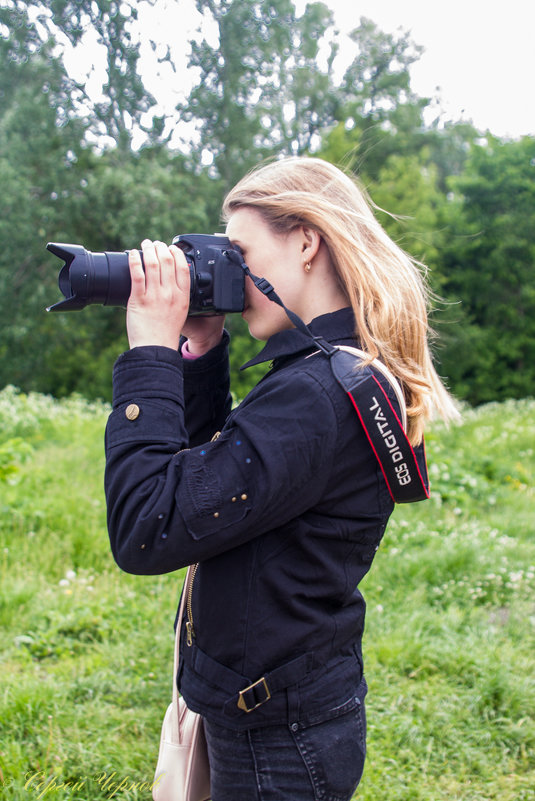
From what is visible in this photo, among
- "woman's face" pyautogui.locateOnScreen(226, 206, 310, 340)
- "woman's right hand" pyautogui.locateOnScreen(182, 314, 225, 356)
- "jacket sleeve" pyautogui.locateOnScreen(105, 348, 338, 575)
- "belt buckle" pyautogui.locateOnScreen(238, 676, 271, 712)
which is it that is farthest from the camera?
"woman's right hand" pyautogui.locateOnScreen(182, 314, 225, 356)

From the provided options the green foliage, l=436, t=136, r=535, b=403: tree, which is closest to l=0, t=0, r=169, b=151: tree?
the green foliage

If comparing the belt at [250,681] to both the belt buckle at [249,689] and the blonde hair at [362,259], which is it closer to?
the belt buckle at [249,689]

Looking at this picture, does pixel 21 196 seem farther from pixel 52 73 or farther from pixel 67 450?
pixel 67 450

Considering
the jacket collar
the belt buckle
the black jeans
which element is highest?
the jacket collar

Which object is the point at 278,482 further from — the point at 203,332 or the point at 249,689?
the point at 203,332

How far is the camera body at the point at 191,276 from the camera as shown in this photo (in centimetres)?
129

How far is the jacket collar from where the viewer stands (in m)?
1.26

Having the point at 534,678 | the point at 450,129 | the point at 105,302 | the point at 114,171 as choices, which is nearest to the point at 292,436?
the point at 105,302

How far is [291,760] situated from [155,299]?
881mm

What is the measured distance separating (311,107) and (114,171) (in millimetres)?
10014

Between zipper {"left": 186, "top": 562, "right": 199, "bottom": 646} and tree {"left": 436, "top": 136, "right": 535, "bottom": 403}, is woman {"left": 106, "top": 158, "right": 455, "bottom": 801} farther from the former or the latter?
tree {"left": 436, "top": 136, "right": 535, "bottom": 403}

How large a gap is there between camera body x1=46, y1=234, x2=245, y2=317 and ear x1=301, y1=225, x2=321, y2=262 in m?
0.13

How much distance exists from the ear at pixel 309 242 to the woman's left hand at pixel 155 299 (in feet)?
0.77

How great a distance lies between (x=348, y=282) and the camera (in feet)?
4.23
